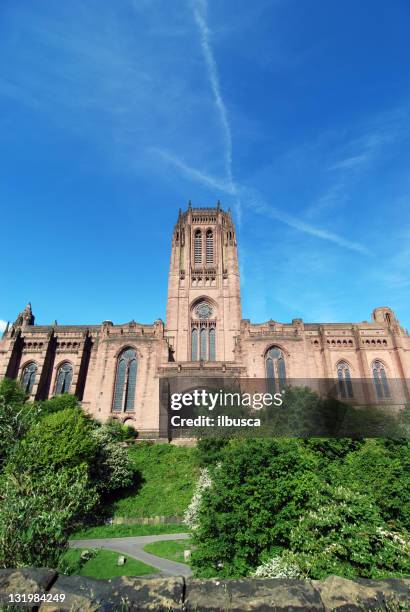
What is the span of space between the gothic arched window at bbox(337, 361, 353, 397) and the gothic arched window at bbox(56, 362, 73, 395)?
38462 millimetres

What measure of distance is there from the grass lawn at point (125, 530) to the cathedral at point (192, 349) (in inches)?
583

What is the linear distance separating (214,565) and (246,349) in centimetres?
3087

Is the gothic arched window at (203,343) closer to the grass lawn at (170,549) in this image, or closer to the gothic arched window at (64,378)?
the gothic arched window at (64,378)

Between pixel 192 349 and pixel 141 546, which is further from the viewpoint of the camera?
pixel 192 349

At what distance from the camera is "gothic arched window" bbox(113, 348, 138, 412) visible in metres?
43.2

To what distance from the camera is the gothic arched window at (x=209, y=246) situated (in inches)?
2330

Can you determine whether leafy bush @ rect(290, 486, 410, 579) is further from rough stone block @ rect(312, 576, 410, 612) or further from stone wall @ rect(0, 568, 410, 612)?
stone wall @ rect(0, 568, 410, 612)

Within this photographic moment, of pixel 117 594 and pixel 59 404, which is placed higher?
pixel 59 404

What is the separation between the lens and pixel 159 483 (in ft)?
98.7

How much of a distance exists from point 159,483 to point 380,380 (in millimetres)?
33877

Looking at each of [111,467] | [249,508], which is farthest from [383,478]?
[111,467]

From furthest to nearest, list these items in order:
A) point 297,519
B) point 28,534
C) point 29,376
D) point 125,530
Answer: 1. point 29,376
2. point 125,530
3. point 297,519
4. point 28,534

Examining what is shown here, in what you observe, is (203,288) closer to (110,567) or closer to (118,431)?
(118,431)

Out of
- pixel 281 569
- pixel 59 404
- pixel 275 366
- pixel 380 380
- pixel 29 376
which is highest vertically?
pixel 275 366
